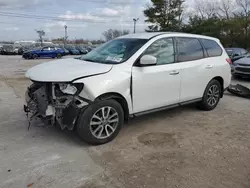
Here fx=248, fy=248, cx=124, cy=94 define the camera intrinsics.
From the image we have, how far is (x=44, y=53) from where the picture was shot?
28.7m

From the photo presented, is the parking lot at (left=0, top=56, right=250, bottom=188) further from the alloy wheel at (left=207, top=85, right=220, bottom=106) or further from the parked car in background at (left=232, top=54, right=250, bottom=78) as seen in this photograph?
the parked car in background at (left=232, top=54, right=250, bottom=78)

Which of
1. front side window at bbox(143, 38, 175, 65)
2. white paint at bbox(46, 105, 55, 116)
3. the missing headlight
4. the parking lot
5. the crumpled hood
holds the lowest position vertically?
the parking lot

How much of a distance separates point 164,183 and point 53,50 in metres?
29.1

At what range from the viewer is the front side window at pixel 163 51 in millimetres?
4266

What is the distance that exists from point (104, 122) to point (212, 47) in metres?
3.17

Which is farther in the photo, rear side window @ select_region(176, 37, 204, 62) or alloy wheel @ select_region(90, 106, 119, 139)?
rear side window @ select_region(176, 37, 204, 62)

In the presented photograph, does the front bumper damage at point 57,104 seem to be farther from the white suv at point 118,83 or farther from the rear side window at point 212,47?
the rear side window at point 212,47

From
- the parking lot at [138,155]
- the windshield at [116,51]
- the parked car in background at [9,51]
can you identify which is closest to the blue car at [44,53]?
the parked car in background at [9,51]

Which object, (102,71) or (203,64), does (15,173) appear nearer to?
(102,71)

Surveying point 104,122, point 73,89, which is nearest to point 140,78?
point 104,122

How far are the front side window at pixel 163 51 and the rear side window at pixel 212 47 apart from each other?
113 centimetres

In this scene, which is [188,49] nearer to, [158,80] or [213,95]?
[158,80]

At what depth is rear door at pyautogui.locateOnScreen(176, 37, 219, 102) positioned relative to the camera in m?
4.69

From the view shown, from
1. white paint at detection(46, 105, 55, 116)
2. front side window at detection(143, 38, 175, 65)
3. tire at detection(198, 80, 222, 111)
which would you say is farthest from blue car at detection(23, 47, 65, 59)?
white paint at detection(46, 105, 55, 116)
